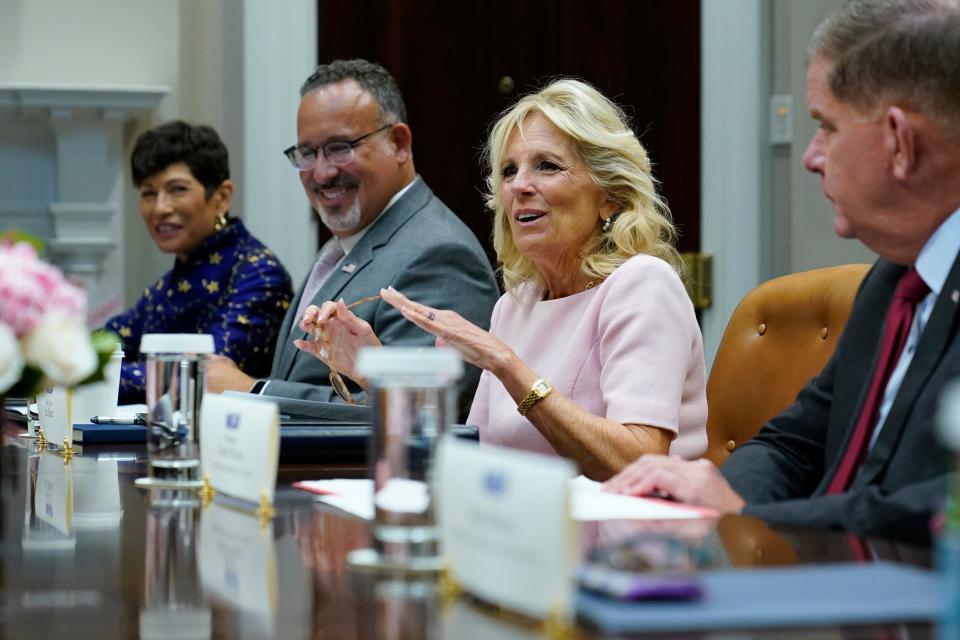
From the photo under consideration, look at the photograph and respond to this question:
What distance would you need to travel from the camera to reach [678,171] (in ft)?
12.7

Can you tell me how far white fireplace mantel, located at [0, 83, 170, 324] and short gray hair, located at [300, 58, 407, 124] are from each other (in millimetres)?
1867

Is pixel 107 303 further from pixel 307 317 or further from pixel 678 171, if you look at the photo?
pixel 307 317

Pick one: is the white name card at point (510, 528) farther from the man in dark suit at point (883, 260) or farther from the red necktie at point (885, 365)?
the red necktie at point (885, 365)

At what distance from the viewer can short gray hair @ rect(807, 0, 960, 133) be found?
1.41m

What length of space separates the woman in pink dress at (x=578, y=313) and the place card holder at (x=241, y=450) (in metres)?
0.55

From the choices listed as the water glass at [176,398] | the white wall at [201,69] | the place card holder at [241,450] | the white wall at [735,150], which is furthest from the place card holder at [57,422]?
the white wall at [735,150]

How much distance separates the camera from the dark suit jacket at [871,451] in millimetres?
1238

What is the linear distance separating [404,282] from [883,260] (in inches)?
47.8

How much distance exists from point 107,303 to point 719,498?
365cm

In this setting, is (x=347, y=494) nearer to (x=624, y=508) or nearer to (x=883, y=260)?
(x=624, y=508)

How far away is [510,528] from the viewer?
0.81m

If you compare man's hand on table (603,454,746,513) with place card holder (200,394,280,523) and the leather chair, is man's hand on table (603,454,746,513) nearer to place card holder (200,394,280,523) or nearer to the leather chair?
place card holder (200,394,280,523)

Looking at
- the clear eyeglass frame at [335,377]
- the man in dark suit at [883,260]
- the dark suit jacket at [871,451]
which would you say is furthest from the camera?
the clear eyeglass frame at [335,377]

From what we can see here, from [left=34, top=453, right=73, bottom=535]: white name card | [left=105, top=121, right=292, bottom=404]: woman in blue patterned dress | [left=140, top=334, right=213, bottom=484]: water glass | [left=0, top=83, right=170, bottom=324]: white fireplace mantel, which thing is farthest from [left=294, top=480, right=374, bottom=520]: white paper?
[left=0, top=83, right=170, bottom=324]: white fireplace mantel
